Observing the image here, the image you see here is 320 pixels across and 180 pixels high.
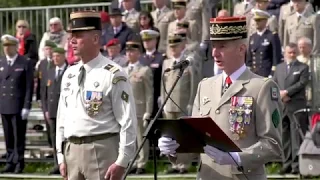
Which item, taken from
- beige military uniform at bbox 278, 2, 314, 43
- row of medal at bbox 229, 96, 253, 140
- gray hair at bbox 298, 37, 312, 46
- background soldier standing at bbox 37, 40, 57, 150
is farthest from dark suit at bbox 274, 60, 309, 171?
row of medal at bbox 229, 96, 253, 140

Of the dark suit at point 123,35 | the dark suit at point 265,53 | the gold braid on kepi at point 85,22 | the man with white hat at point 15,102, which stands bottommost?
the man with white hat at point 15,102

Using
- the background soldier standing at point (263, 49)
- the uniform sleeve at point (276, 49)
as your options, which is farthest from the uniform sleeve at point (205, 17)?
the uniform sleeve at point (276, 49)

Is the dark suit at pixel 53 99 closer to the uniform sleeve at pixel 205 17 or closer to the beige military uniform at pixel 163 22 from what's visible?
the beige military uniform at pixel 163 22

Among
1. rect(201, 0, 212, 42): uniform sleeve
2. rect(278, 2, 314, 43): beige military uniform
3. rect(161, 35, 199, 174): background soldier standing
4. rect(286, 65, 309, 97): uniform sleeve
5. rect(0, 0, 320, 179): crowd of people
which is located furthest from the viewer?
rect(201, 0, 212, 42): uniform sleeve

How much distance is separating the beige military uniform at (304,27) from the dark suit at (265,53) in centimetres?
55

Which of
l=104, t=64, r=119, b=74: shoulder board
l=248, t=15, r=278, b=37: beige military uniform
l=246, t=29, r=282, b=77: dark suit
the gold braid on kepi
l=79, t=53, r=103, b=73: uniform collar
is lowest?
l=246, t=29, r=282, b=77: dark suit

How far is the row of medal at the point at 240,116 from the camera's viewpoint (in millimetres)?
5980

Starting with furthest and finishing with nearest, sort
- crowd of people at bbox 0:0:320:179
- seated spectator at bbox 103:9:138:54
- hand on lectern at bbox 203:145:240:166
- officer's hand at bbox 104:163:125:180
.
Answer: seated spectator at bbox 103:9:138:54, officer's hand at bbox 104:163:125:180, crowd of people at bbox 0:0:320:179, hand on lectern at bbox 203:145:240:166

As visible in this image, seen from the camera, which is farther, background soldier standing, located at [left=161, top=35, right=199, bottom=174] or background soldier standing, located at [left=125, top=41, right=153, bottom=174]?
background soldier standing, located at [left=125, top=41, right=153, bottom=174]

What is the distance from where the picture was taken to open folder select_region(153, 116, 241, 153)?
5.61 meters

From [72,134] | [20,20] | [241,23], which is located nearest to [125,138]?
[72,134]

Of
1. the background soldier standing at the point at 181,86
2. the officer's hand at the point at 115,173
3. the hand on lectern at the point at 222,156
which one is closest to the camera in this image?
the hand on lectern at the point at 222,156

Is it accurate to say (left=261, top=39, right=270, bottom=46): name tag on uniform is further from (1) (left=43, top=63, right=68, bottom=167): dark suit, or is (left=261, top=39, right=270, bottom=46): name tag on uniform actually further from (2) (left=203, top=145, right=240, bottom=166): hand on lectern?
(2) (left=203, top=145, right=240, bottom=166): hand on lectern

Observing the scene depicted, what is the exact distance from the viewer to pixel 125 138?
7.23m
